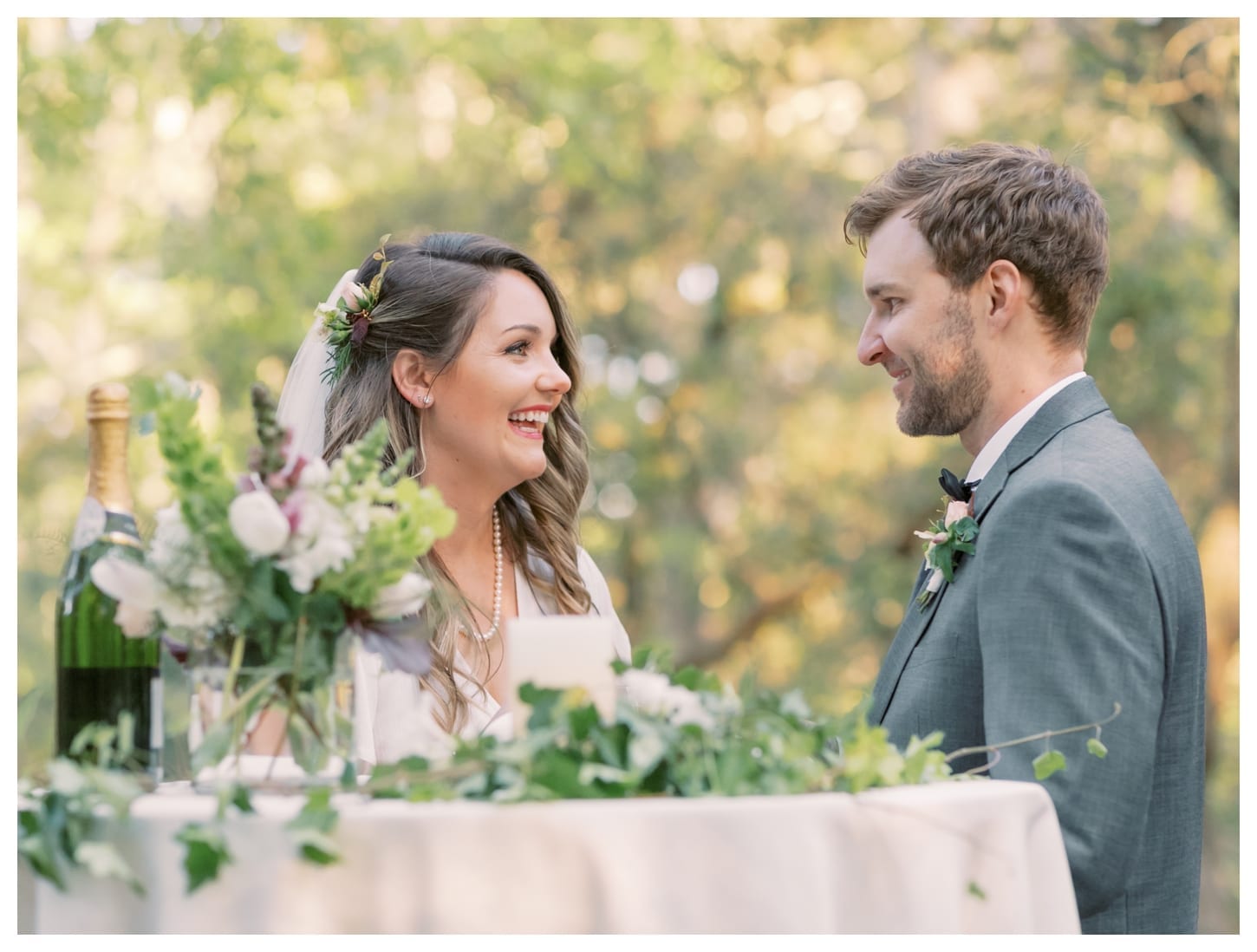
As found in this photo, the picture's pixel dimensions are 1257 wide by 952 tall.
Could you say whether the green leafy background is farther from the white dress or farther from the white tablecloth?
the white tablecloth

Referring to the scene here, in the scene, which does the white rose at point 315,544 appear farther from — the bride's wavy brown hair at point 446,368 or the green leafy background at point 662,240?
the green leafy background at point 662,240

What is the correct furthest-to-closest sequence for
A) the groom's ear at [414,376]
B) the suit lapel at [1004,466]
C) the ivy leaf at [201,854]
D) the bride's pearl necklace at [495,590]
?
the groom's ear at [414,376], the bride's pearl necklace at [495,590], the suit lapel at [1004,466], the ivy leaf at [201,854]

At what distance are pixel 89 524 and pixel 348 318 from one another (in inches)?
63.7

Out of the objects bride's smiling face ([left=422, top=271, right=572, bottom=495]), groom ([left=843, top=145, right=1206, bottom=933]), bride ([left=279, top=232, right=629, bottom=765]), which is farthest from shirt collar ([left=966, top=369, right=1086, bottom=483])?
bride's smiling face ([left=422, top=271, right=572, bottom=495])

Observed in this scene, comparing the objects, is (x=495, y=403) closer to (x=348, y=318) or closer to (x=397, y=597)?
(x=348, y=318)

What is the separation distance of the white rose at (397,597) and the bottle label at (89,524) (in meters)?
0.48

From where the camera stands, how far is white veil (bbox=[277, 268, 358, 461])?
3.67 metres

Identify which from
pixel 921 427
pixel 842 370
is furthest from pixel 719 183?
pixel 921 427

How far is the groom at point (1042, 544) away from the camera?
2414 millimetres

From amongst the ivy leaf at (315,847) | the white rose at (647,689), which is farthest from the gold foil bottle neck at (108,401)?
the white rose at (647,689)

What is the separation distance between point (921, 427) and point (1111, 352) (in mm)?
7644

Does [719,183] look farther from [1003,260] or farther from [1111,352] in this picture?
[1003,260]

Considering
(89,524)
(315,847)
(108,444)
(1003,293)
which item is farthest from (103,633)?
(1003,293)

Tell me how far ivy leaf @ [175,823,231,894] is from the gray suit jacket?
1261mm
